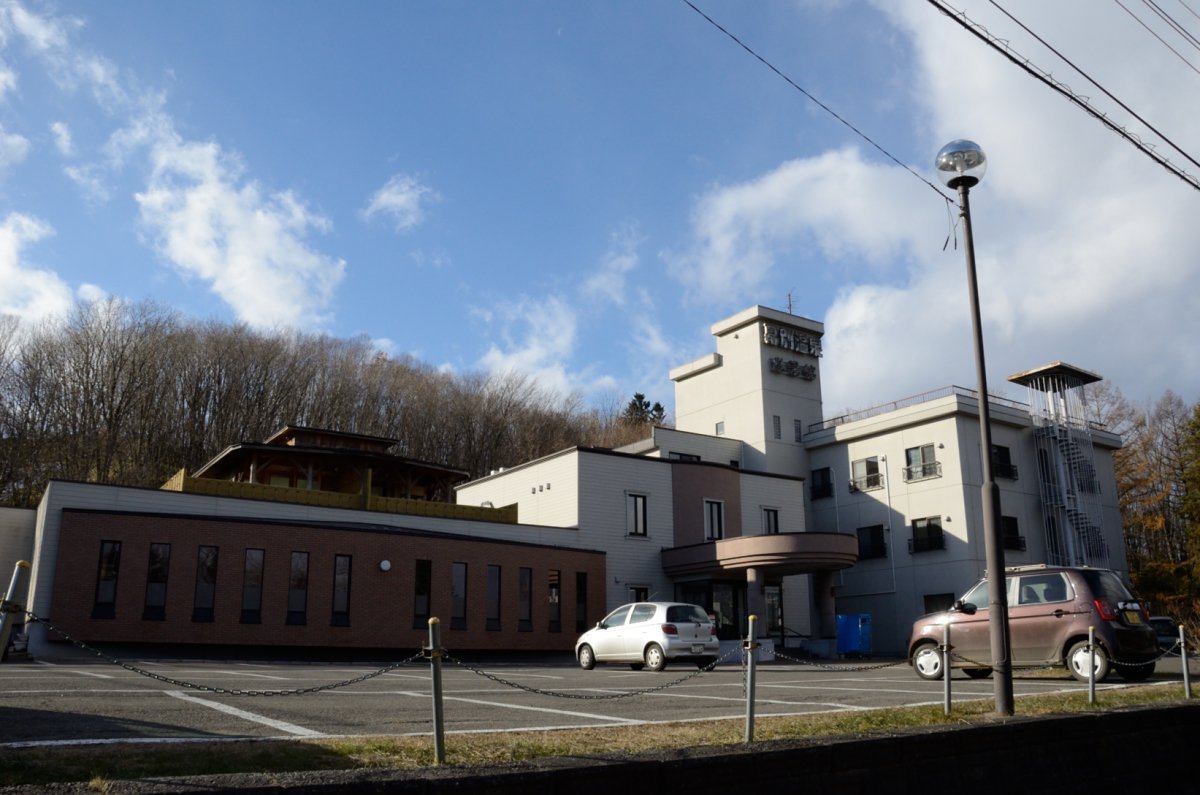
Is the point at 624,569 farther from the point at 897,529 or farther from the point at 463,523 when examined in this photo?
the point at 897,529

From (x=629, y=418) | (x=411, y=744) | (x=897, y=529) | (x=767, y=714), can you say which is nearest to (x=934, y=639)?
(x=767, y=714)

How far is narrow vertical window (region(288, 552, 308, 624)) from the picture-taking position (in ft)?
92.2

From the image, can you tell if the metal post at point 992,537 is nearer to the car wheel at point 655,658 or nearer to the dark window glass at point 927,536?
the car wheel at point 655,658

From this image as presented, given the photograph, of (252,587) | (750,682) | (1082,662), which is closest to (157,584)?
(252,587)

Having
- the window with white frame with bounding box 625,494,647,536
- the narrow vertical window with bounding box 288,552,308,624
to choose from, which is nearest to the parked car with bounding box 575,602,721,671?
the narrow vertical window with bounding box 288,552,308,624

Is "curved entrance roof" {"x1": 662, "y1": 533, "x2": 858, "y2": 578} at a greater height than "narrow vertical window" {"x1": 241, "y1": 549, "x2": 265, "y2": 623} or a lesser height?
greater

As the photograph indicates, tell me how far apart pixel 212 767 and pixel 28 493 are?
163 ft

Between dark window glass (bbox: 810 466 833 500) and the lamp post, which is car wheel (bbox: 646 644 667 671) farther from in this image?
dark window glass (bbox: 810 466 833 500)

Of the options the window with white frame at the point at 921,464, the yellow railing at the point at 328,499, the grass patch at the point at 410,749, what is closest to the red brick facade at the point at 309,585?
the yellow railing at the point at 328,499

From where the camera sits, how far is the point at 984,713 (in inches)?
366

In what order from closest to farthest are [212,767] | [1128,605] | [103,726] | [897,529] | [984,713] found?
[212,767] < [103,726] < [984,713] < [1128,605] < [897,529]

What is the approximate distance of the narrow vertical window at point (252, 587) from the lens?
89.9 ft

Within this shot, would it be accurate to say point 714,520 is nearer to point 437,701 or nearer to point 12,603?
point 437,701

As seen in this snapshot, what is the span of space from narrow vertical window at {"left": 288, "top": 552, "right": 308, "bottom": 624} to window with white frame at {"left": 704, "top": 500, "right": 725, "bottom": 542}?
17093 millimetres
